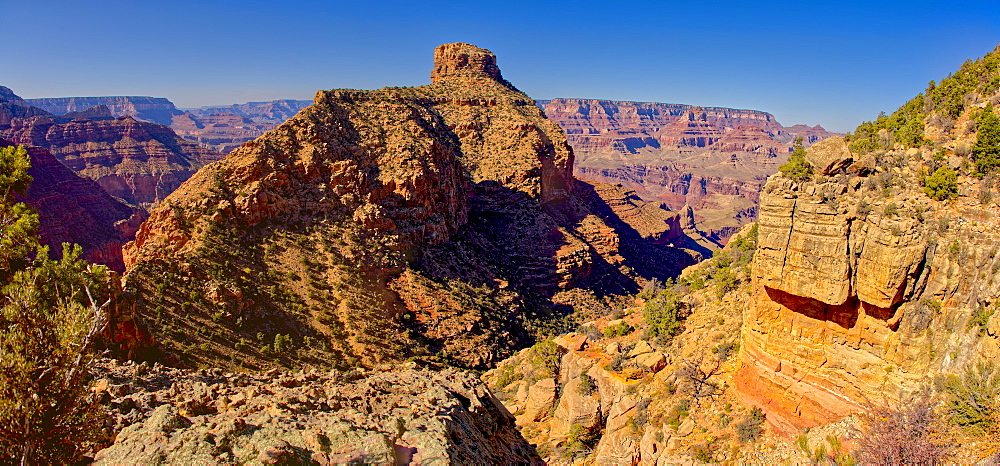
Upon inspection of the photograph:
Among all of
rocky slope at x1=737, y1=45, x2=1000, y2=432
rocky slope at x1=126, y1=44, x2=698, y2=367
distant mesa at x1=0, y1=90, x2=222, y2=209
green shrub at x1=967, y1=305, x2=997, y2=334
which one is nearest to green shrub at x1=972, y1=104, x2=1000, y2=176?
rocky slope at x1=737, y1=45, x2=1000, y2=432

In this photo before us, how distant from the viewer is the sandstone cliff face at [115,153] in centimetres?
12262

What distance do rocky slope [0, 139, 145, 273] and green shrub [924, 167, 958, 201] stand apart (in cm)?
7650

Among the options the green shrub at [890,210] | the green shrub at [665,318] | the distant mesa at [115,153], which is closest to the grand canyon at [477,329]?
the green shrub at [890,210]

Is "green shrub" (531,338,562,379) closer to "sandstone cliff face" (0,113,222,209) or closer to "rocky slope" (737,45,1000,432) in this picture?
"rocky slope" (737,45,1000,432)

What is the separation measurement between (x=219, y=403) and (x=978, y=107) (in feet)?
87.3

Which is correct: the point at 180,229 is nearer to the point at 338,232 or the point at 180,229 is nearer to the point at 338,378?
the point at 338,232

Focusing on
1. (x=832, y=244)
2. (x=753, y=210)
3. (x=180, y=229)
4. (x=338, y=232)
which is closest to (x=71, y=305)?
(x=832, y=244)

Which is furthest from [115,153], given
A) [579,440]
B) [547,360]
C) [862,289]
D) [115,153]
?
[862,289]

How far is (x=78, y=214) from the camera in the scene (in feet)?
249

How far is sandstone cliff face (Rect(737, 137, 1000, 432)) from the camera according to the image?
13430 millimetres

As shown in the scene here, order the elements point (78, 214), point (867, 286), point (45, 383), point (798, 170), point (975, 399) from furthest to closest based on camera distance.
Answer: point (78, 214) → point (798, 170) → point (867, 286) → point (975, 399) → point (45, 383)

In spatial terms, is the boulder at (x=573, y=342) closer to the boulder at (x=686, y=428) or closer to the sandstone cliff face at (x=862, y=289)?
the boulder at (x=686, y=428)

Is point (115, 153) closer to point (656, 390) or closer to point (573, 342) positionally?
point (573, 342)

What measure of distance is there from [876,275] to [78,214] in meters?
96.5
